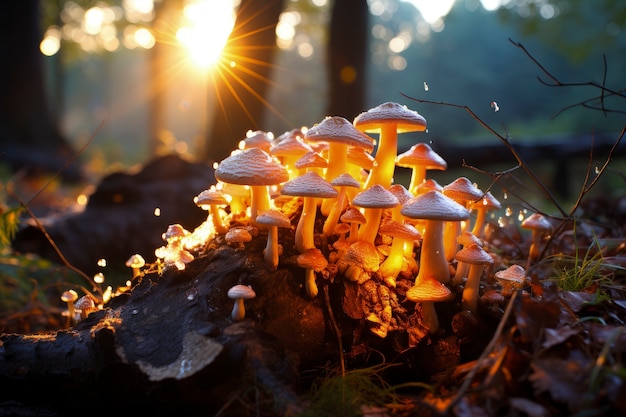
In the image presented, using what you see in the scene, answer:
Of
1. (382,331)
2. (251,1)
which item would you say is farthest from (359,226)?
(251,1)

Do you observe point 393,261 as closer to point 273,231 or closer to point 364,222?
point 364,222

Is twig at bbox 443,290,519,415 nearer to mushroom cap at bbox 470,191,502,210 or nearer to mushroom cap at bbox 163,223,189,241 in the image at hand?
mushroom cap at bbox 470,191,502,210

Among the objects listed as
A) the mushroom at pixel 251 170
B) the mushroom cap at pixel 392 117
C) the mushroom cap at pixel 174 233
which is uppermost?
the mushroom cap at pixel 392 117

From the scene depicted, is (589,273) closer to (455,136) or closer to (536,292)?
(536,292)

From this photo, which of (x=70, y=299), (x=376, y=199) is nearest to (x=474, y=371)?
(x=376, y=199)

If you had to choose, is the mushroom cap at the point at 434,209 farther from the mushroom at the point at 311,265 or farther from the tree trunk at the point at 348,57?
the tree trunk at the point at 348,57

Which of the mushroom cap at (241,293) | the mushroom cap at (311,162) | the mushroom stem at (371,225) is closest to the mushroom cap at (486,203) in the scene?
the mushroom stem at (371,225)
